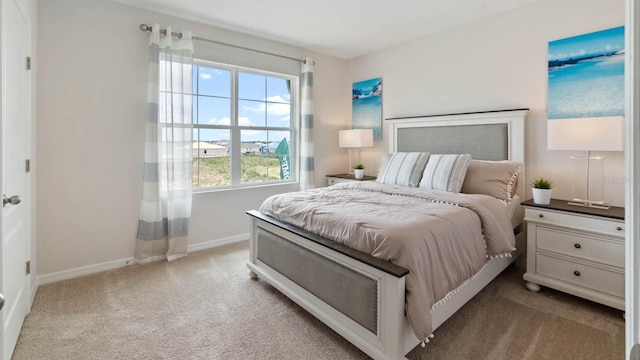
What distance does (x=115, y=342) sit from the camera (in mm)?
1890

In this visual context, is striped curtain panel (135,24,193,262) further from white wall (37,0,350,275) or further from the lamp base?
the lamp base

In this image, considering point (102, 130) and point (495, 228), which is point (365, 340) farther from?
point (102, 130)

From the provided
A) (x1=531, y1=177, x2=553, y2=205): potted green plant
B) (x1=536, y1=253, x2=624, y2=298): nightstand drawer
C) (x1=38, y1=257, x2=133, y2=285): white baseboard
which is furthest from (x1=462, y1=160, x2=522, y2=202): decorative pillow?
(x1=38, y1=257, x2=133, y2=285): white baseboard

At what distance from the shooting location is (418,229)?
1.74 meters

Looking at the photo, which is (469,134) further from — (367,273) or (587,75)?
(367,273)

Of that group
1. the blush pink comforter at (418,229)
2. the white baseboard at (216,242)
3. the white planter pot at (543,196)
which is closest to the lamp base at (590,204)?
the white planter pot at (543,196)

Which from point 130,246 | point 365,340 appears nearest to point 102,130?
point 130,246

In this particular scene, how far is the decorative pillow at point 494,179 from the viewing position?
2744 mm

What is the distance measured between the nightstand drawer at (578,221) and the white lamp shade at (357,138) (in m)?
2.23

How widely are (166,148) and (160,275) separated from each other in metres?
1.24

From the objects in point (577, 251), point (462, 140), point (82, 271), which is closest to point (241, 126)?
point (82, 271)

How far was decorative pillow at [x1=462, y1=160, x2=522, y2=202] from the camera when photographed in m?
2.74

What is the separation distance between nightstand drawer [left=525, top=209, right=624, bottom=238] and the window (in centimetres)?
291

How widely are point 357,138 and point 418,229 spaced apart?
107 inches
